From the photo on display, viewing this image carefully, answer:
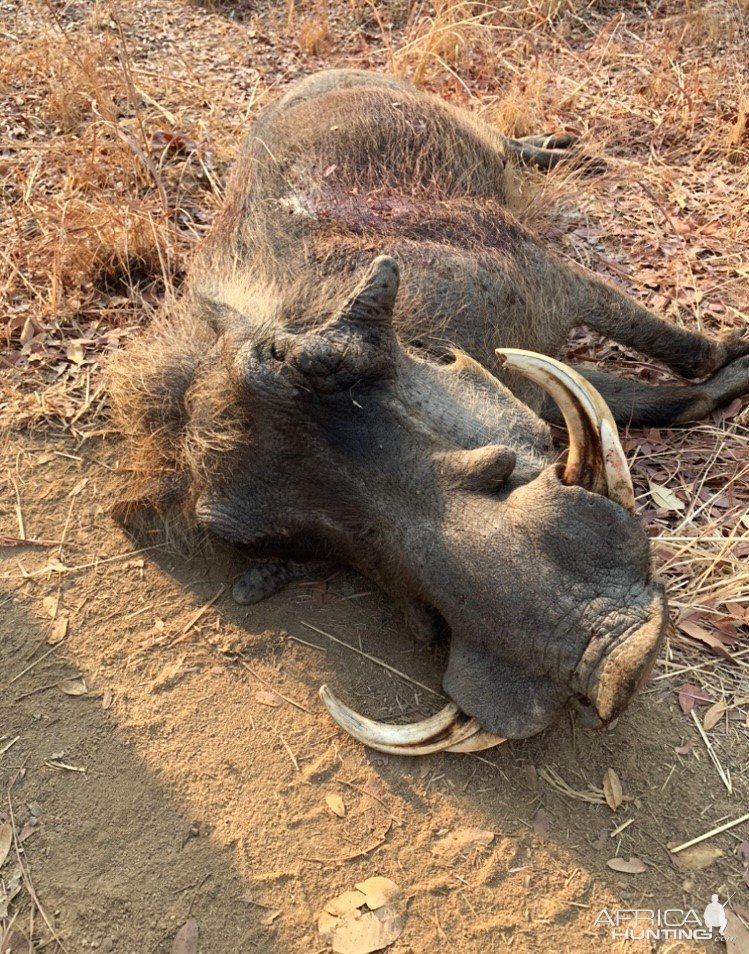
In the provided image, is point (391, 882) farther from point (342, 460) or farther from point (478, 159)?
point (478, 159)

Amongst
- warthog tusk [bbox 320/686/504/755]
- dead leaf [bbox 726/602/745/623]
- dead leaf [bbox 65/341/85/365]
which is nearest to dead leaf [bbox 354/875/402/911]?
warthog tusk [bbox 320/686/504/755]

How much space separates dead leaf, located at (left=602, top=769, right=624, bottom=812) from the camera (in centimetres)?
252

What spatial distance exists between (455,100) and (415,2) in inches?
59.9

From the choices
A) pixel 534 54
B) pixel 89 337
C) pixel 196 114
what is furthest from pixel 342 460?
pixel 534 54

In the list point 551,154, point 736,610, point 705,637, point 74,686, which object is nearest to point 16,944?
point 74,686

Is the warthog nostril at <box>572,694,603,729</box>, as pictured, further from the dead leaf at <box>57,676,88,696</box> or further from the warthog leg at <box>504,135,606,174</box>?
the warthog leg at <box>504,135,606,174</box>

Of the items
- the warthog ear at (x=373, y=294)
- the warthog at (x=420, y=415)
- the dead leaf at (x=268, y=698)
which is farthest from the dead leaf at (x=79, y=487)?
the warthog ear at (x=373, y=294)

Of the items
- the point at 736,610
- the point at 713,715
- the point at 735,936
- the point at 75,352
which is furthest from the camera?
the point at 75,352

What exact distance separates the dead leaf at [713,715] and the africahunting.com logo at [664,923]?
1.80ft

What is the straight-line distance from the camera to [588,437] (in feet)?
7.81

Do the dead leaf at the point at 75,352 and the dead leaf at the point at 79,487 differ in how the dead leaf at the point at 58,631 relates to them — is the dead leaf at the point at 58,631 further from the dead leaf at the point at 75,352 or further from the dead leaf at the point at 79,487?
the dead leaf at the point at 75,352

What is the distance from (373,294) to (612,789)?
1574 mm

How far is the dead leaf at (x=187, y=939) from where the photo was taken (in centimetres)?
239

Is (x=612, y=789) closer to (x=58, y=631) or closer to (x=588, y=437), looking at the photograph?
(x=588, y=437)
